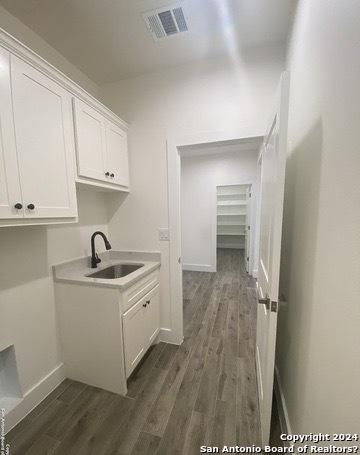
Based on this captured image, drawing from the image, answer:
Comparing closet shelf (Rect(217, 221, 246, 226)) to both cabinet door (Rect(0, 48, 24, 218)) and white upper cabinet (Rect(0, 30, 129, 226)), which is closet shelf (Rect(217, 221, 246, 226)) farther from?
cabinet door (Rect(0, 48, 24, 218))

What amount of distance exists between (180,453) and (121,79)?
3055mm

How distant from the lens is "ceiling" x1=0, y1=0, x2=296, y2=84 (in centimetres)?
132

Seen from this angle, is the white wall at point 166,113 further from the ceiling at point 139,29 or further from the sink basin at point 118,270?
the sink basin at point 118,270

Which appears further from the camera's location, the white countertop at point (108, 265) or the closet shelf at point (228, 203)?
the closet shelf at point (228, 203)

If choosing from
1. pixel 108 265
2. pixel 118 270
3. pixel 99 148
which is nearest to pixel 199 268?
pixel 118 270

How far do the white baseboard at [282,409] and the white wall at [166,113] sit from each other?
1090 mm

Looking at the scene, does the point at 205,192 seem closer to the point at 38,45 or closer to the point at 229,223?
the point at 229,223

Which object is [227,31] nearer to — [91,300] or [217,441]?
[91,300]

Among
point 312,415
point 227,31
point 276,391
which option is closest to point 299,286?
point 312,415

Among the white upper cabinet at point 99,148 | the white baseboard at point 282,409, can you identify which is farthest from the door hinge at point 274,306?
the white upper cabinet at point 99,148

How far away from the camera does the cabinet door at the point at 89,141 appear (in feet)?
4.74

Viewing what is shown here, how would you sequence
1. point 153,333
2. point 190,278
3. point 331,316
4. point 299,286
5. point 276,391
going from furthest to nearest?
point 190,278
point 153,333
point 276,391
point 299,286
point 331,316

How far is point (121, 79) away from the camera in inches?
80.9

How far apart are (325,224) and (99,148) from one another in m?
1.65
